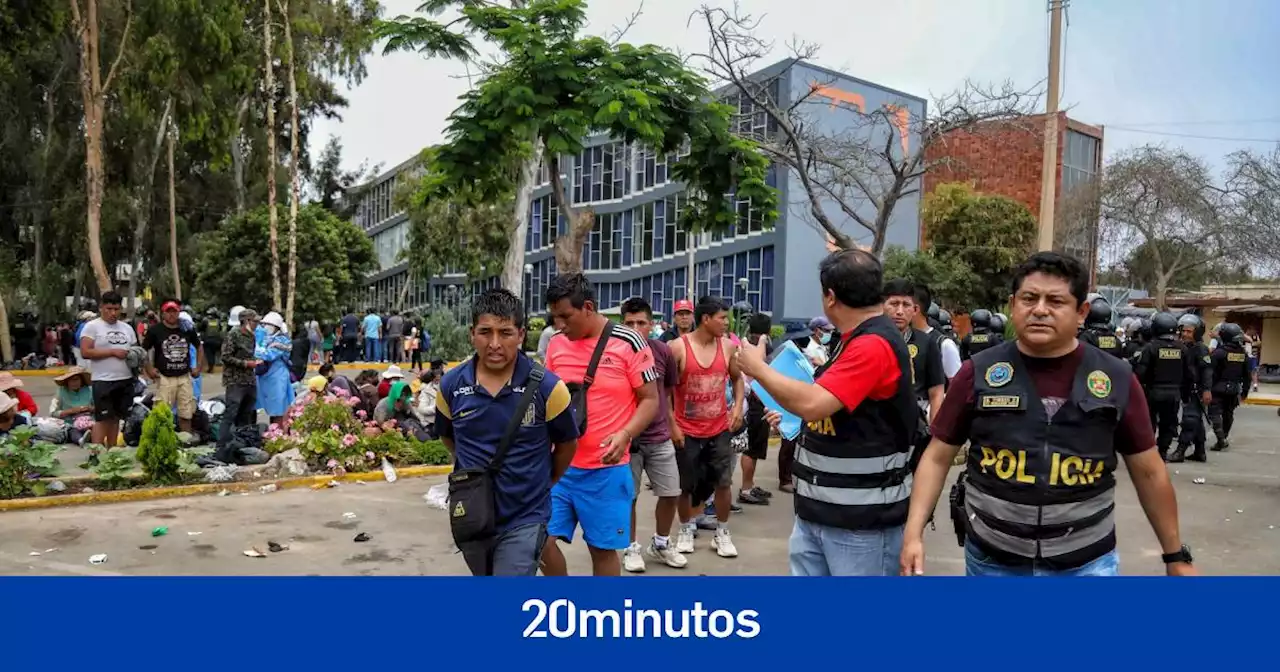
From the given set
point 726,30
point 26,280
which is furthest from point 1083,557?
point 26,280

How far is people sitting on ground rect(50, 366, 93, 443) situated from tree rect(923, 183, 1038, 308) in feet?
88.6

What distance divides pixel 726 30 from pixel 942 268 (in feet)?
70.6

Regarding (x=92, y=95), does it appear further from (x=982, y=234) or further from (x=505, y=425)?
(x=982, y=234)

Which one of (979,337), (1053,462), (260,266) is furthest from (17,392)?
(260,266)

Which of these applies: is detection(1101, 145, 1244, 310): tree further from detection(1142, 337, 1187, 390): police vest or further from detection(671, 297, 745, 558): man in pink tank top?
detection(671, 297, 745, 558): man in pink tank top

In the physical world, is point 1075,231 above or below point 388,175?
below

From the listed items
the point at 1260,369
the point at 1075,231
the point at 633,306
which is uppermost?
the point at 1075,231

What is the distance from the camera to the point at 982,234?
31.3 metres

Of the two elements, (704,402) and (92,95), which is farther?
(92,95)

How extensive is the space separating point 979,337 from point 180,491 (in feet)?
27.8

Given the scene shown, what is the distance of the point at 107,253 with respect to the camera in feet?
103

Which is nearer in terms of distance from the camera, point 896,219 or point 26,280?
point 26,280
